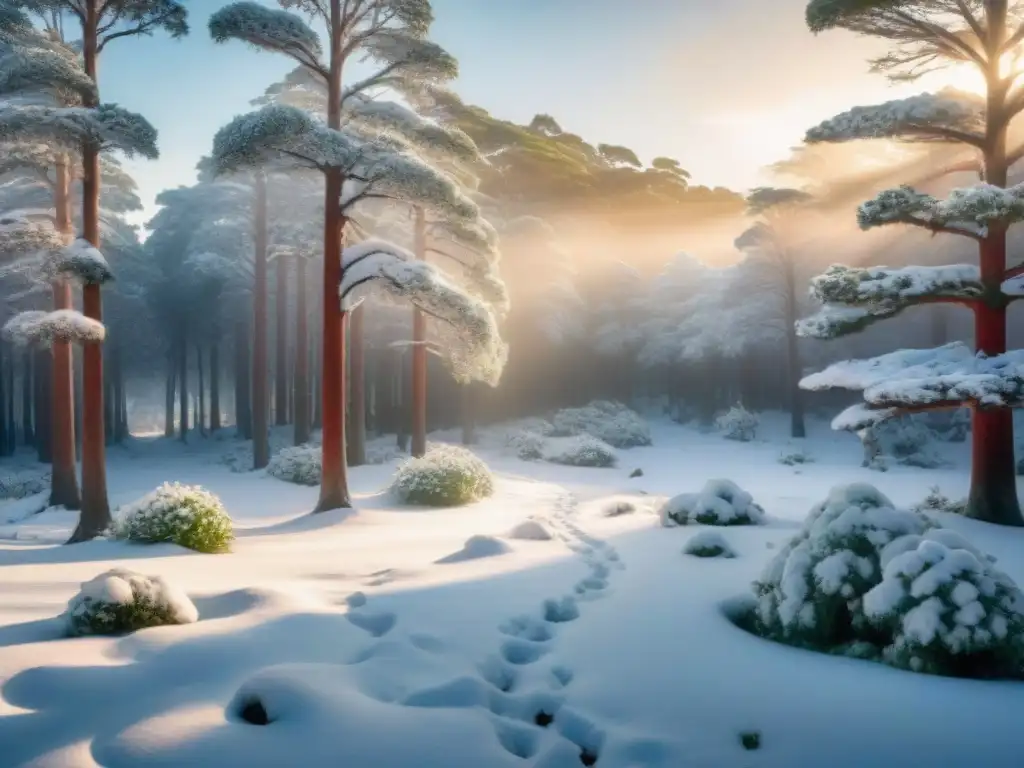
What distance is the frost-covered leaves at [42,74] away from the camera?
996 cm

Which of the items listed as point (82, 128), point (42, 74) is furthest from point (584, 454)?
point (42, 74)

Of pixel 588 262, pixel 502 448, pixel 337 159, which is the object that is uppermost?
pixel 588 262

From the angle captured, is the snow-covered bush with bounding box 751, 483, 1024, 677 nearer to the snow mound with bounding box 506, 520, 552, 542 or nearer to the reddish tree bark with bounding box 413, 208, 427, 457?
the snow mound with bounding box 506, 520, 552, 542

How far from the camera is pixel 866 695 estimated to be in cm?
402

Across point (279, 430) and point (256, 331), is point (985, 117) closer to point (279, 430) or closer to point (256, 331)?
point (256, 331)

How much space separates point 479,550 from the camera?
813cm

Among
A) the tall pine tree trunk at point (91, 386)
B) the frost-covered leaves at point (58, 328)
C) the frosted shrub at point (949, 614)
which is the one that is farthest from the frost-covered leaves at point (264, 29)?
the frosted shrub at point (949, 614)

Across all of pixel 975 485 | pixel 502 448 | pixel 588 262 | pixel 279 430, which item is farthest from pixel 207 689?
pixel 588 262

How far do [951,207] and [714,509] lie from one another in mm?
5139

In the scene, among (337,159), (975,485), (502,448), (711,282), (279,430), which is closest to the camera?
(975,485)

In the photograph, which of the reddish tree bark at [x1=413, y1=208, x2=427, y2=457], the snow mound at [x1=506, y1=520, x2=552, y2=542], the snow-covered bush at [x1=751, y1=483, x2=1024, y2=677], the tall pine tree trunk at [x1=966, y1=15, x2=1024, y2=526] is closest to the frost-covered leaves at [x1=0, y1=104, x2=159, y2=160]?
the snow mound at [x1=506, y1=520, x2=552, y2=542]

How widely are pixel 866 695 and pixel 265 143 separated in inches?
403

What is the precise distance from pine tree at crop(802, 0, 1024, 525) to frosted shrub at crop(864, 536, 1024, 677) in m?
5.07

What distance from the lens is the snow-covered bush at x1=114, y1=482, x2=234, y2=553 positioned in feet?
29.2
